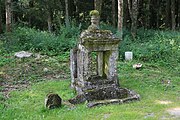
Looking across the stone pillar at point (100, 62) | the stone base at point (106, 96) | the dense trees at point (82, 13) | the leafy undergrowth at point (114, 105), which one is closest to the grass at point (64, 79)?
the leafy undergrowth at point (114, 105)

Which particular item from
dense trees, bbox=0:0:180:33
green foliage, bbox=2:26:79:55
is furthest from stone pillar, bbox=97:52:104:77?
dense trees, bbox=0:0:180:33

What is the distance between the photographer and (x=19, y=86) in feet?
35.1

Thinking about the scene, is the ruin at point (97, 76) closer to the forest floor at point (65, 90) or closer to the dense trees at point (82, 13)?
the forest floor at point (65, 90)

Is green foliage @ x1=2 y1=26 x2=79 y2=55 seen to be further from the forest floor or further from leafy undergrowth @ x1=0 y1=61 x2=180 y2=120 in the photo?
leafy undergrowth @ x1=0 y1=61 x2=180 y2=120

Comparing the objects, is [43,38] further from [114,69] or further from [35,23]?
[35,23]

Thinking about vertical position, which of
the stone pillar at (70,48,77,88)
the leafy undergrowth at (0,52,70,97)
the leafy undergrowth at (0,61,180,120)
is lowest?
the leafy undergrowth at (0,61,180,120)

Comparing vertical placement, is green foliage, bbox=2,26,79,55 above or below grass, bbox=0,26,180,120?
above

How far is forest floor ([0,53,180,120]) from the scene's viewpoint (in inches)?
295

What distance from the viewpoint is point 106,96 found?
8969 millimetres

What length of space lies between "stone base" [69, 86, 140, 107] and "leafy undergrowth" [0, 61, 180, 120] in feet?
0.77

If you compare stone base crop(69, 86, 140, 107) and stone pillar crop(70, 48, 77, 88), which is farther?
stone pillar crop(70, 48, 77, 88)

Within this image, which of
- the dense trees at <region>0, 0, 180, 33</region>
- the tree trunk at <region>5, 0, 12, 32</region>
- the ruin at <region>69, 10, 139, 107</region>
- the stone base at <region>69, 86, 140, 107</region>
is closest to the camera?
the stone base at <region>69, 86, 140, 107</region>

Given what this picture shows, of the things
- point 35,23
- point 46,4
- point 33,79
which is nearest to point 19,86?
point 33,79

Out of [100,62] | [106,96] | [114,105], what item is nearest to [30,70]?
[100,62]
